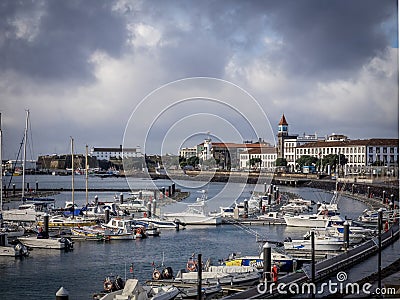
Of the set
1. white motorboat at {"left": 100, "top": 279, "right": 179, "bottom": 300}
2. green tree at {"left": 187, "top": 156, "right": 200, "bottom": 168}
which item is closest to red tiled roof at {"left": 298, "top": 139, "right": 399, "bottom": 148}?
green tree at {"left": 187, "top": 156, "right": 200, "bottom": 168}

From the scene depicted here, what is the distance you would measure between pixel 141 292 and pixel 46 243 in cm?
433

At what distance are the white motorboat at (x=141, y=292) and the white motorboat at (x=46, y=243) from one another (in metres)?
3.59

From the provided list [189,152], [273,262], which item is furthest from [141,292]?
[189,152]

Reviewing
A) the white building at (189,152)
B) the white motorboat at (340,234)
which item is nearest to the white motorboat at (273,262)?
the white motorboat at (340,234)

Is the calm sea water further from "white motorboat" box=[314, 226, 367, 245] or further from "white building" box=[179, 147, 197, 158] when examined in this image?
"white building" box=[179, 147, 197, 158]

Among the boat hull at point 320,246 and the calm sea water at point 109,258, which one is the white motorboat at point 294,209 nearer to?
the calm sea water at point 109,258

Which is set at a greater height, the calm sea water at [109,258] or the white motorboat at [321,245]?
the white motorboat at [321,245]

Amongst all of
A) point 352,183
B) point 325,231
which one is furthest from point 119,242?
point 352,183

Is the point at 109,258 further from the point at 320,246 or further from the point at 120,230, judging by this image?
the point at 320,246

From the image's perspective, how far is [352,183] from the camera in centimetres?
2136

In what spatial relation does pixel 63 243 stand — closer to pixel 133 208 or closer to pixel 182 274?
pixel 182 274

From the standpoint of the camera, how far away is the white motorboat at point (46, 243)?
8383 mm

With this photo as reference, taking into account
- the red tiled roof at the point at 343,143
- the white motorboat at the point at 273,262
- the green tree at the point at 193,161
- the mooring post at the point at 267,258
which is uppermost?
the red tiled roof at the point at 343,143

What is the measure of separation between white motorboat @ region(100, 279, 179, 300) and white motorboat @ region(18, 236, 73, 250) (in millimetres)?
3590
